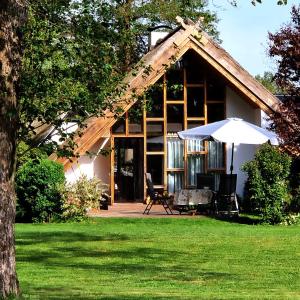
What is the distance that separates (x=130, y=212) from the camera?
2117 cm

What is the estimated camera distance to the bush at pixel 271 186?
60.2ft

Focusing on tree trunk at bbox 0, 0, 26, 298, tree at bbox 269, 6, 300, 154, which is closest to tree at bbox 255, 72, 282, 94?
tree at bbox 269, 6, 300, 154

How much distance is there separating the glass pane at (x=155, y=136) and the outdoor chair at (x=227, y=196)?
4592 millimetres

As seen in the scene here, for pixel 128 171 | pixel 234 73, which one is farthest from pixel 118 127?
pixel 234 73

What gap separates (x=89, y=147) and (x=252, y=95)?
4987 millimetres

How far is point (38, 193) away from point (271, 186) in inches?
206

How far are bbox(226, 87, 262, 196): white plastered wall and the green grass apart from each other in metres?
5.77

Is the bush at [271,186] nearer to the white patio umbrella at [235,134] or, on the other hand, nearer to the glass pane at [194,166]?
the white patio umbrella at [235,134]

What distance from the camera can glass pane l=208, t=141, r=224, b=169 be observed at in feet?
80.4

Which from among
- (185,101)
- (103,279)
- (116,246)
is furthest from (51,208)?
(103,279)

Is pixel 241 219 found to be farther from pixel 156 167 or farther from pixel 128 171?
pixel 128 171

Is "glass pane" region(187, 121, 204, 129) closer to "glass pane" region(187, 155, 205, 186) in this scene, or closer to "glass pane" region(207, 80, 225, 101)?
"glass pane" region(207, 80, 225, 101)

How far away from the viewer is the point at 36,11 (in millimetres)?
10336

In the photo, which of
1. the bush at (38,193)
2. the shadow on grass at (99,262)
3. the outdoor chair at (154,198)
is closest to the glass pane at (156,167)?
the outdoor chair at (154,198)
